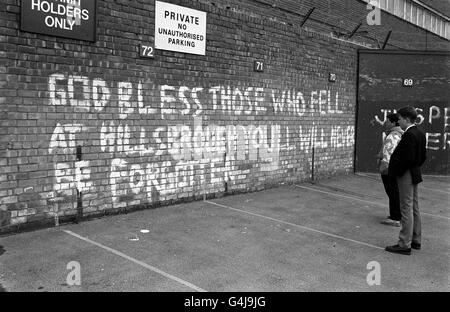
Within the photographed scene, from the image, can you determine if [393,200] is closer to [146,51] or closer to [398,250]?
[398,250]

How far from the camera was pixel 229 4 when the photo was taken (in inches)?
449

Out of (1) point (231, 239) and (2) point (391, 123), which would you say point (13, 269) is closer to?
(1) point (231, 239)

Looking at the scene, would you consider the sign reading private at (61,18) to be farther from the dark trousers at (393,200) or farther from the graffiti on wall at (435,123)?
the graffiti on wall at (435,123)

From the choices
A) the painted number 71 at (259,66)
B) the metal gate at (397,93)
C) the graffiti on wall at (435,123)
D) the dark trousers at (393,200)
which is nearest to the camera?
the dark trousers at (393,200)

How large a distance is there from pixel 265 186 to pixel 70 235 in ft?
16.0

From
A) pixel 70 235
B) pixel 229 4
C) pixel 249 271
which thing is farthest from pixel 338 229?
pixel 229 4

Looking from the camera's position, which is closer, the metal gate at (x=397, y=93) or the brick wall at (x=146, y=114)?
the brick wall at (x=146, y=114)

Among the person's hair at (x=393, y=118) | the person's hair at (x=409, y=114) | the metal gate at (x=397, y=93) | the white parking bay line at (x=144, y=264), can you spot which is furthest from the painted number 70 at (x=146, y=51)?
the metal gate at (x=397, y=93)

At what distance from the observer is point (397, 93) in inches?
517

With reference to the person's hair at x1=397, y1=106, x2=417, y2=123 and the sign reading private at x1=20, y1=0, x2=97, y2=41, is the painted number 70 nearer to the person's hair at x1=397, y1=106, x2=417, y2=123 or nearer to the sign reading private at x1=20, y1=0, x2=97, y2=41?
the sign reading private at x1=20, y1=0, x2=97, y2=41

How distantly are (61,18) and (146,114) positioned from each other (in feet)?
6.39

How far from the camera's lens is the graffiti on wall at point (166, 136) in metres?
6.53

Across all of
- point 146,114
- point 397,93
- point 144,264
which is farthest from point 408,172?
point 397,93

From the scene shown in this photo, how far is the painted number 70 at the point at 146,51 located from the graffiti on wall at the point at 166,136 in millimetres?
458
